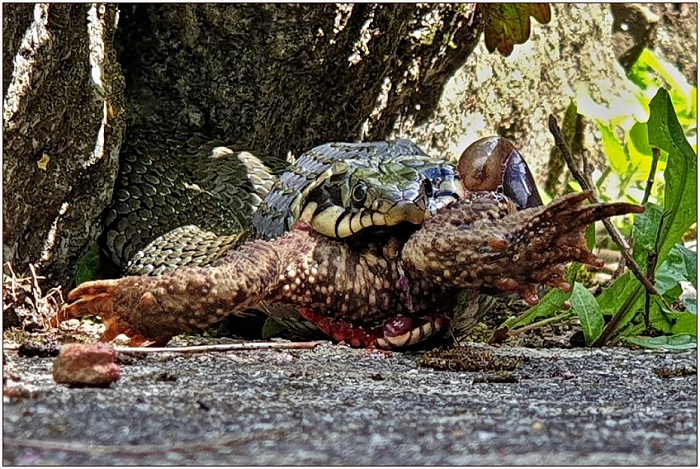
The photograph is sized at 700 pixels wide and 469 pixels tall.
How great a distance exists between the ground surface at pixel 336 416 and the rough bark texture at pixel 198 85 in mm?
672

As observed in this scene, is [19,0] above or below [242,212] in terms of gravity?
above

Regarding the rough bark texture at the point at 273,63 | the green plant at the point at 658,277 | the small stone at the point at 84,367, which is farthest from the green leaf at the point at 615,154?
the small stone at the point at 84,367

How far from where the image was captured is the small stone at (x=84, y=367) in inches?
43.5

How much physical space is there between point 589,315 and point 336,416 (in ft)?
3.65

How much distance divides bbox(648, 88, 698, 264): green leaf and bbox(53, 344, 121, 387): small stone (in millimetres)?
1184

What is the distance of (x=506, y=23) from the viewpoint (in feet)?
8.07

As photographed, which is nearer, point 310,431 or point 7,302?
point 310,431

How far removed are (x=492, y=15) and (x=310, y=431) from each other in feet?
5.95

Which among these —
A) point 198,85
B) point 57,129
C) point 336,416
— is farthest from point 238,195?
point 336,416

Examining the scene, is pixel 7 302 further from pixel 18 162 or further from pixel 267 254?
pixel 267 254

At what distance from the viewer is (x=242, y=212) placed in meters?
2.39

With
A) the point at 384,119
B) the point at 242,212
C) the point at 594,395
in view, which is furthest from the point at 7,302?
the point at 384,119

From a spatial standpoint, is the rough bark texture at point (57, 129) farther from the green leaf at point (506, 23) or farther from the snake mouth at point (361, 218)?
the green leaf at point (506, 23)

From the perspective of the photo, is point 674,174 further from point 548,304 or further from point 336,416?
point 336,416
